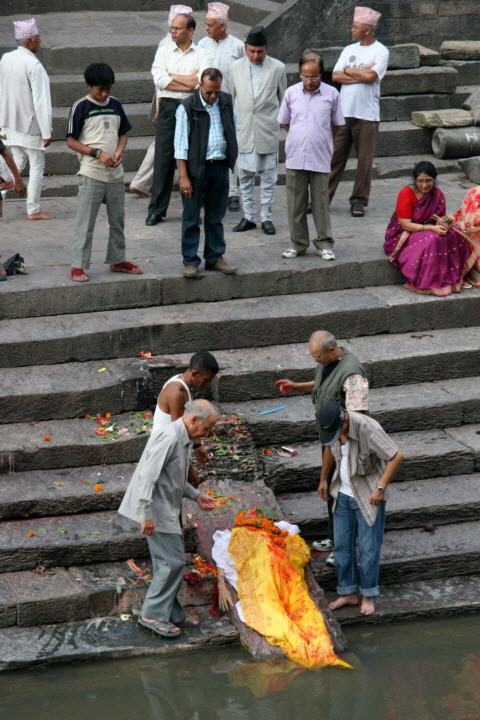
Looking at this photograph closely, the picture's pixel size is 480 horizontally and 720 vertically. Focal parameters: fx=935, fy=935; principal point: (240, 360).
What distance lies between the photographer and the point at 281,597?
18.6 ft

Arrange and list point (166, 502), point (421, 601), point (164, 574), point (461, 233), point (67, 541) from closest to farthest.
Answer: point (166, 502) → point (164, 574) → point (67, 541) → point (421, 601) → point (461, 233)

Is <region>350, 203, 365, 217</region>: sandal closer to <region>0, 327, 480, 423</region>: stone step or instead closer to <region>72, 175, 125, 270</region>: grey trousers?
<region>0, 327, 480, 423</region>: stone step

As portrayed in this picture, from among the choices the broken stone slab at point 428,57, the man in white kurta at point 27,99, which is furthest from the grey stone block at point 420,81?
the man in white kurta at point 27,99

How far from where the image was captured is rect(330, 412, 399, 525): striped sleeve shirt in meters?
5.42

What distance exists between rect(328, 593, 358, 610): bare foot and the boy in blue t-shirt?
3.23 m

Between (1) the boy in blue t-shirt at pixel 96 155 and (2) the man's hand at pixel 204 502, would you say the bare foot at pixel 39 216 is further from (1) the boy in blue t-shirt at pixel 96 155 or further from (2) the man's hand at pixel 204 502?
(2) the man's hand at pixel 204 502

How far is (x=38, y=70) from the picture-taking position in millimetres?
8492

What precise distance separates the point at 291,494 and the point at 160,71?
4270mm

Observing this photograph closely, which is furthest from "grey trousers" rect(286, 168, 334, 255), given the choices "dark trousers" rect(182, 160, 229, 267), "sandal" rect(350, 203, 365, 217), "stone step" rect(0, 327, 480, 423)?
"sandal" rect(350, 203, 365, 217)

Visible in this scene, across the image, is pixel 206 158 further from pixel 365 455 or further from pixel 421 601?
pixel 421 601

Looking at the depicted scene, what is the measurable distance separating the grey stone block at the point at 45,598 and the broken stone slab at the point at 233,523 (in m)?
0.88

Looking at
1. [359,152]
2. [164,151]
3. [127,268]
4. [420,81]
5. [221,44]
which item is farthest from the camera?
[420,81]

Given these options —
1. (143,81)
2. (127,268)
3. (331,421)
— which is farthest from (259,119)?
(331,421)

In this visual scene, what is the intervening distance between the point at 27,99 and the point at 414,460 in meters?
4.82
